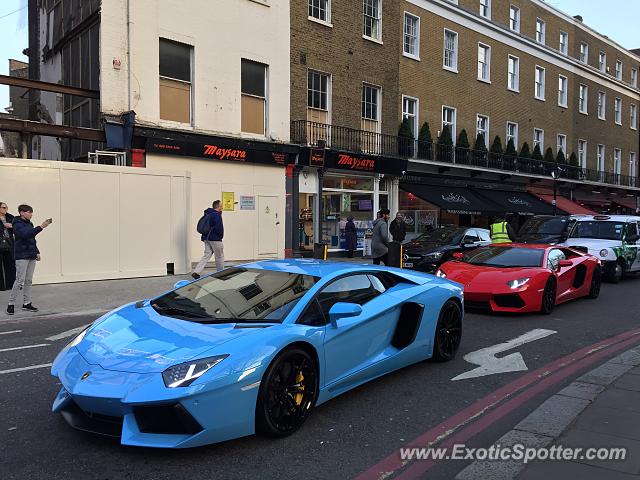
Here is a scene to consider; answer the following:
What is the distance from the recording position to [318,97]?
19.5 meters

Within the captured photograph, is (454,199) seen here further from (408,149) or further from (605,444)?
(605,444)

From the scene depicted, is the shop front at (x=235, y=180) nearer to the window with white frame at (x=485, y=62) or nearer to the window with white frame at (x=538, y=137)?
the window with white frame at (x=485, y=62)

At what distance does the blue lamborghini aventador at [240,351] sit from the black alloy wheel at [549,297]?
162 inches

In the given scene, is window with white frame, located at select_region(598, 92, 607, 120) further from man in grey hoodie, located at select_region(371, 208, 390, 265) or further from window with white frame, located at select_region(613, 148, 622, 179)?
man in grey hoodie, located at select_region(371, 208, 390, 265)

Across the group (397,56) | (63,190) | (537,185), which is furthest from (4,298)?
(537,185)

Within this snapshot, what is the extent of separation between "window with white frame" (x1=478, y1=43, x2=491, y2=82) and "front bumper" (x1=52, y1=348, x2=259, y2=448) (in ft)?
88.3

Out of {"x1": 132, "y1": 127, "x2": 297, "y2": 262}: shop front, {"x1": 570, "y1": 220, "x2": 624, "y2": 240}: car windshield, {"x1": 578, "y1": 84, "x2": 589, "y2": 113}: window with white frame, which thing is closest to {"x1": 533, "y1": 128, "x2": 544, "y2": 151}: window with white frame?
{"x1": 578, "y1": 84, "x2": 589, "y2": 113}: window with white frame

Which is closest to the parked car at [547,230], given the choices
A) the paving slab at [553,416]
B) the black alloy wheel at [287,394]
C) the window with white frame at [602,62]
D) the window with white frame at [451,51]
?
the paving slab at [553,416]

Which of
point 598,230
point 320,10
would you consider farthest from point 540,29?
point 598,230

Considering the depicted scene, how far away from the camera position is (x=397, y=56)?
22.3m

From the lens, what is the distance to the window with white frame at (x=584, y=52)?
35.9 metres

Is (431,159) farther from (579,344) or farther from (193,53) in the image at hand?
(579,344)

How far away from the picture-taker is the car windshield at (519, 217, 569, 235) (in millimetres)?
15438

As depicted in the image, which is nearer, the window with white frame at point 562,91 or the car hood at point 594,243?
the car hood at point 594,243
